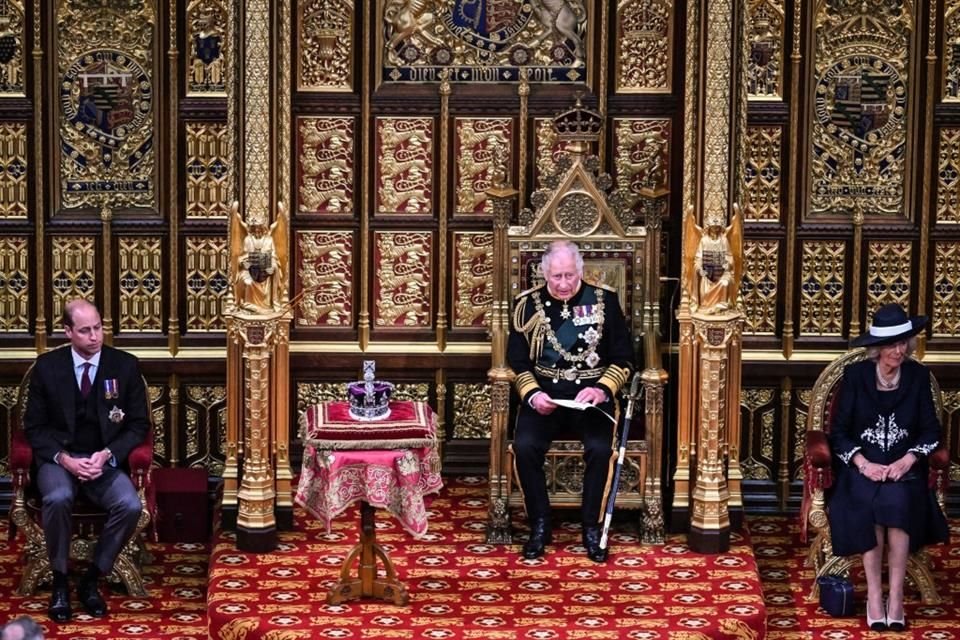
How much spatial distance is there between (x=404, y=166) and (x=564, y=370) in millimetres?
1656

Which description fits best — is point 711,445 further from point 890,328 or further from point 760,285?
point 760,285

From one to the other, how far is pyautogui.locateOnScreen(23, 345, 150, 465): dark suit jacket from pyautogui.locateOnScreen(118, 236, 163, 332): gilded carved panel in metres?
1.33

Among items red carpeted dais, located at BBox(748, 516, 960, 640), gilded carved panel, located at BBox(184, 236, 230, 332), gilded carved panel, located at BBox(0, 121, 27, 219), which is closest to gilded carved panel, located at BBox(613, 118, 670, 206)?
red carpeted dais, located at BBox(748, 516, 960, 640)

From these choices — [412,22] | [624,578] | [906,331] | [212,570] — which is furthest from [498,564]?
[412,22]

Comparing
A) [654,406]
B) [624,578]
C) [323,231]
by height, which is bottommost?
[624,578]

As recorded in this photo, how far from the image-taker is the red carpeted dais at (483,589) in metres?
10.4

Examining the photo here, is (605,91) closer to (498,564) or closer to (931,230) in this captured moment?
(931,230)

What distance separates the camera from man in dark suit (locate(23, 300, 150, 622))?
10945 millimetres

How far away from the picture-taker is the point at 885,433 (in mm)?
11094

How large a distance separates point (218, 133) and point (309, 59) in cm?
64

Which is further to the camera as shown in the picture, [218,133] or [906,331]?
[218,133]

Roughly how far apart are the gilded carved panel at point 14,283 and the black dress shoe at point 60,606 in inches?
84.9

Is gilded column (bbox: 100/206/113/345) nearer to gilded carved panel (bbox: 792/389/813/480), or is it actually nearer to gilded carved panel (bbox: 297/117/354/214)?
gilded carved panel (bbox: 297/117/354/214)

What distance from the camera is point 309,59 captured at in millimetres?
12336
